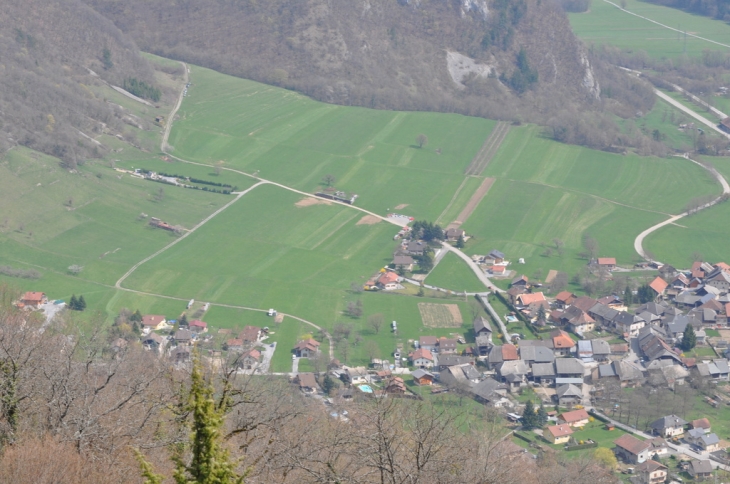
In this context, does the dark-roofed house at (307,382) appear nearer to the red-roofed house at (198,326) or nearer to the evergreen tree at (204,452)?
the red-roofed house at (198,326)

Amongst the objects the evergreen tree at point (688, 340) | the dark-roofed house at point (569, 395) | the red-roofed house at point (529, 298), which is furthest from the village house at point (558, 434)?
the red-roofed house at point (529, 298)

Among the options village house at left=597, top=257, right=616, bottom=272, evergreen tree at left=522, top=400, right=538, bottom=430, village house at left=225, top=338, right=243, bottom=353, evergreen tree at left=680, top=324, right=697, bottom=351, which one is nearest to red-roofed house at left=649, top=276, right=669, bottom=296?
village house at left=597, top=257, right=616, bottom=272

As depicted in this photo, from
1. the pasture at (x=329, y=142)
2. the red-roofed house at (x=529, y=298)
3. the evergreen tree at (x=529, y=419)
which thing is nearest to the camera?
the evergreen tree at (x=529, y=419)

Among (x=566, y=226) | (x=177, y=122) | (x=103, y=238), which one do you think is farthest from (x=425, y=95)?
(x=103, y=238)

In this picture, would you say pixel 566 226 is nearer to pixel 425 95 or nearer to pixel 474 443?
pixel 425 95

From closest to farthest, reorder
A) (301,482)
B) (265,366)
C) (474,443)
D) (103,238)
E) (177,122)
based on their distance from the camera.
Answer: (301,482)
(474,443)
(265,366)
(103,238)
(177,122)

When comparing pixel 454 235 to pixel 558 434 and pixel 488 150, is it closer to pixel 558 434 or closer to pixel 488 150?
pixel 488 150

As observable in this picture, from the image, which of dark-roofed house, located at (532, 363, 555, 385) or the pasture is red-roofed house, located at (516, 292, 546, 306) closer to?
dark-roofed house, located at (532, 363, 555, 385)
